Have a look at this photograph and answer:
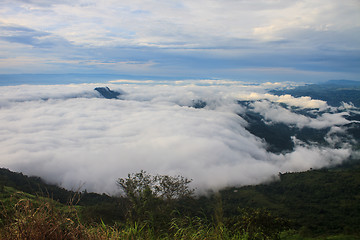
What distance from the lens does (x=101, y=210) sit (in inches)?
1971

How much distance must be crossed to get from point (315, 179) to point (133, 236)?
204m

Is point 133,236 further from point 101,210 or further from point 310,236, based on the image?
point 310,236

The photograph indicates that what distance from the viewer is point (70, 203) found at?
225 inches

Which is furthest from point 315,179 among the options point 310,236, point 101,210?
point 101,210

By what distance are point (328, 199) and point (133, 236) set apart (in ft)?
590

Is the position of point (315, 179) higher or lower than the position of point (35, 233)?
lower

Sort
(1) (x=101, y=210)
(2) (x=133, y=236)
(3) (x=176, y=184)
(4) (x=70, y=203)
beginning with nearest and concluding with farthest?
(4) (x=70, y=203), (2) (x=133, y=236), (3) (x=176, y=184), (1) (x=101, y=210)

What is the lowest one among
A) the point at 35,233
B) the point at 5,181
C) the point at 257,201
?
the point at 257,201

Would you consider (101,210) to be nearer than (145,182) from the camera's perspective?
No

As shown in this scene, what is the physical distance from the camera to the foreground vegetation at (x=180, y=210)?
5.58 m

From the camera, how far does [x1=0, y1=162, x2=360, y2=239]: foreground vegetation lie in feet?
18.3

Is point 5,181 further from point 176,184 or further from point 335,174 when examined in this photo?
point 335,174

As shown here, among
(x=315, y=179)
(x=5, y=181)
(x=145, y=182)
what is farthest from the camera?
(x=315, y=179)

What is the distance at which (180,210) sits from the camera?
38.0 m
